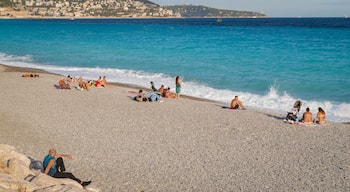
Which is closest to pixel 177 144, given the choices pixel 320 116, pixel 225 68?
pixel 320 116

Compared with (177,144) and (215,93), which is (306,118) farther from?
(215,93)

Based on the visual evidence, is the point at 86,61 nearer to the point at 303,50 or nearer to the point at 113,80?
the point at 113,80

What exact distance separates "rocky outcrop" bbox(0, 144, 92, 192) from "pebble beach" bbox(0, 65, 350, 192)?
1822 mm

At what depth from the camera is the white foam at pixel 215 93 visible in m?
20.2

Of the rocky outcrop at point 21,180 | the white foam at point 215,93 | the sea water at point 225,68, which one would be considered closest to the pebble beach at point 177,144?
the rocky outcrop at point 21,180

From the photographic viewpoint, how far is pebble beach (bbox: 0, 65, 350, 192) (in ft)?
34.3

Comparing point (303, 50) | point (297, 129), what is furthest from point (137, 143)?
point (303, 50)

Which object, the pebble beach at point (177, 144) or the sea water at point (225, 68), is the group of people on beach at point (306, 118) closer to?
the pebble beach at point (177, 144)

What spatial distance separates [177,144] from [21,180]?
Result: 20.5ft

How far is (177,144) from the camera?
43.2 ft

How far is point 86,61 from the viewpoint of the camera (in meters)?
40.7

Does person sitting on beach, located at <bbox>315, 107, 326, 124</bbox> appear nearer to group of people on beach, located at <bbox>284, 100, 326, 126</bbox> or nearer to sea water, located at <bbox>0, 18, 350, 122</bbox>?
group of people on beach, located at <bbox>284, 100, 326, 126</bbox>

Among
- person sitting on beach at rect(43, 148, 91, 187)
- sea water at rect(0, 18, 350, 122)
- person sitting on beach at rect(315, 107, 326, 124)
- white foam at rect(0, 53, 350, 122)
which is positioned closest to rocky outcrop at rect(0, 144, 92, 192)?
person sitting on beach at rect(43, 148, 91, 187)

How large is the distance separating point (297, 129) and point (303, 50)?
111 ft
